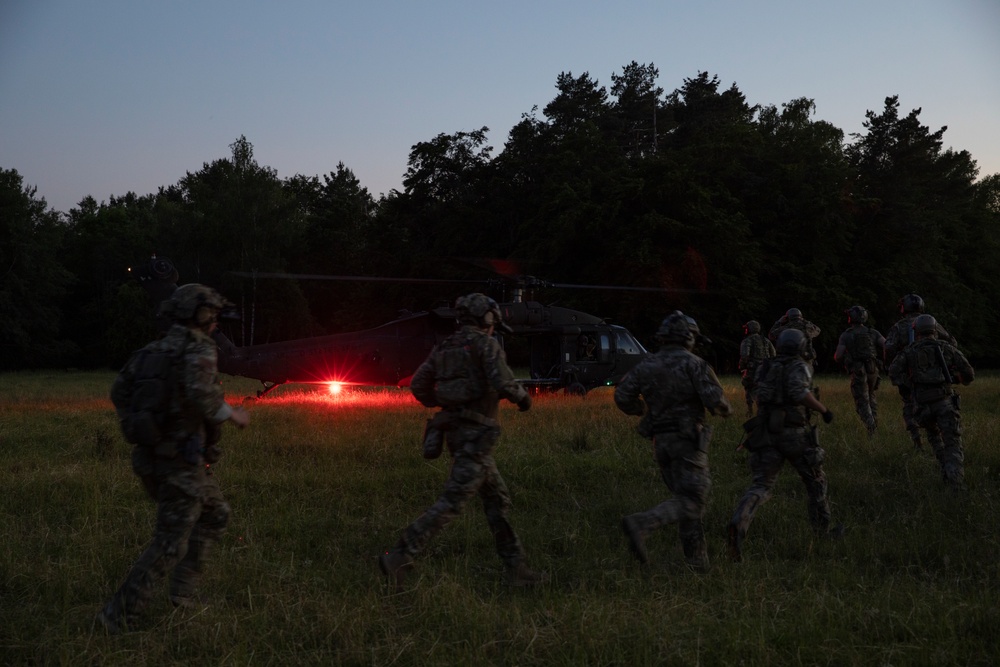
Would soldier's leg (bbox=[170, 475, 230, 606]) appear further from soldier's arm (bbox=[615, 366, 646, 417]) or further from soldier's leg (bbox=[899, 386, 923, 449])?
soldier's leg (bbox=[899, 386, 923, 449])

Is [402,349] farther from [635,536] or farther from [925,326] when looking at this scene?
[635,536]

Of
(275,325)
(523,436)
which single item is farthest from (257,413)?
(275,325)

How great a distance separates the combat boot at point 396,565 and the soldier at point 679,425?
4.86 ft

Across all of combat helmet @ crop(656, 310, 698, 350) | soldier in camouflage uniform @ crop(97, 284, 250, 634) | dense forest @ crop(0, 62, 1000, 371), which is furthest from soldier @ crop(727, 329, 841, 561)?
dense forest @ crop(0, 62, 1000, 371)

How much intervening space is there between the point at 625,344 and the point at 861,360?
19.7 feet

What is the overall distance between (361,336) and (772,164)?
82.8 ft

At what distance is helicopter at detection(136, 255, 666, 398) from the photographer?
50.7 feet

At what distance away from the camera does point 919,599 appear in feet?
15.7

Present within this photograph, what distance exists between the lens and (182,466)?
4586 millimetres

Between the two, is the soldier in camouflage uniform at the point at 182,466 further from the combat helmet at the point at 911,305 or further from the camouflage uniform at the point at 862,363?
the camouflage uniform at the point at 862,363

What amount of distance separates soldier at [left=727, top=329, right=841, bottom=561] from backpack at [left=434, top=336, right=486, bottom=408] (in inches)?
92.1

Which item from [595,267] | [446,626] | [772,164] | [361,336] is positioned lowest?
[446,626]

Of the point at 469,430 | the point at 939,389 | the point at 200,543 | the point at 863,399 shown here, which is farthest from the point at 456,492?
the point at 863,399

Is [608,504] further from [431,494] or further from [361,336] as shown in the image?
[361,336]
